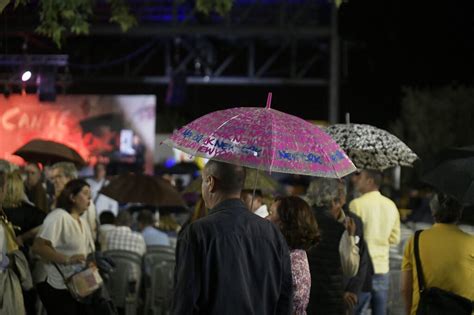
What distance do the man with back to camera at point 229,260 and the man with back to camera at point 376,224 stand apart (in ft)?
14.7

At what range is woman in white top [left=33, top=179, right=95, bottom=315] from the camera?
27.6 ft

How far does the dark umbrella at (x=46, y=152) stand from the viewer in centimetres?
1181

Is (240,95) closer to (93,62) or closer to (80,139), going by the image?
(93,62)

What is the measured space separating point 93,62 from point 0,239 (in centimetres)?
2328

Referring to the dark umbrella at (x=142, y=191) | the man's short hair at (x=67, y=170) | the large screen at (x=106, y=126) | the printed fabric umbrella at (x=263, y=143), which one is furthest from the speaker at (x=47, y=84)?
the printed fabric umbrella at (x=263, y=143)

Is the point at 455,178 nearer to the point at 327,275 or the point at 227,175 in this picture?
the point at 327,275

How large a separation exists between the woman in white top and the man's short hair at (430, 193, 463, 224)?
345 centimetres

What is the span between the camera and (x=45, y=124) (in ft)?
69.8

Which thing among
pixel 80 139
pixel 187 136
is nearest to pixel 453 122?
pixel 80 139

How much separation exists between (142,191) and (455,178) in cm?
636

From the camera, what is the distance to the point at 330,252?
7348 mm

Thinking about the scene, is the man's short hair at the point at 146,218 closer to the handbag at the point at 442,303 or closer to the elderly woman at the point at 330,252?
the elderly woman at the point at 330,252

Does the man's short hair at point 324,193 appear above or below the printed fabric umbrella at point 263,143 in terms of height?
below

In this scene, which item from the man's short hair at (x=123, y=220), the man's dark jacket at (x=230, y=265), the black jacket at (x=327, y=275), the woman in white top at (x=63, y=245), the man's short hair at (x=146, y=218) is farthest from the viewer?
the man's short hair at (x=146, y=218)
